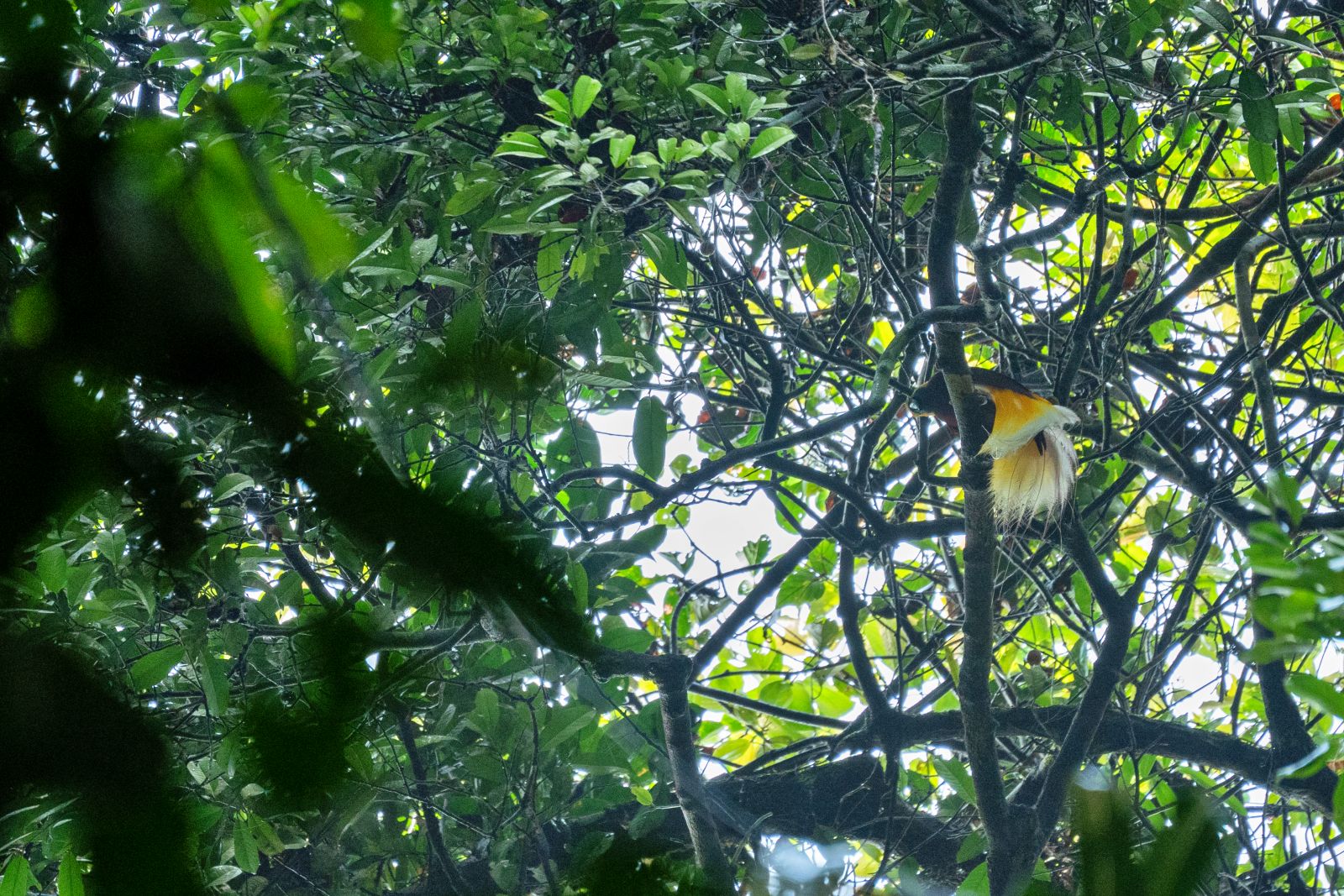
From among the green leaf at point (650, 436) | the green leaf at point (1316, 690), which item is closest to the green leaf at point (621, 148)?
the green leaf at point (650, 436)

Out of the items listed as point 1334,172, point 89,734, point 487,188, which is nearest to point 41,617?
point 487,188

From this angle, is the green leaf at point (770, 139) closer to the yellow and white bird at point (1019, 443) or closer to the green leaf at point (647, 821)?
the yellow and white bird at point (1019, 443)

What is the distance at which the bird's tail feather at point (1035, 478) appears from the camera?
210 cm

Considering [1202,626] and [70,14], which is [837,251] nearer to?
[1202,626]

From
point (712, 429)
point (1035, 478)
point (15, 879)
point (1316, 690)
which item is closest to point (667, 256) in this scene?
point (712, 429)

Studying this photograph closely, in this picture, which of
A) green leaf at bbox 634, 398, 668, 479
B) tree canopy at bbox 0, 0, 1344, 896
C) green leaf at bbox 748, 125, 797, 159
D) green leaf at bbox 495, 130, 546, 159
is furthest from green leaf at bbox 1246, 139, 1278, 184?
green leaf at bbox 495, 130, 546, 159

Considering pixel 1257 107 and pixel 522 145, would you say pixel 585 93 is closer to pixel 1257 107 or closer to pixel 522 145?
pixel 522 145

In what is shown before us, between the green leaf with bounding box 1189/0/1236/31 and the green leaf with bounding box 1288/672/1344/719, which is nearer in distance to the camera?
the green leaf with bounding box 1288/672/1344/719

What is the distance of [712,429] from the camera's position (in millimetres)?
2391

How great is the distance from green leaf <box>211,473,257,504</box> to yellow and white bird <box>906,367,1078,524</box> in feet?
4.01

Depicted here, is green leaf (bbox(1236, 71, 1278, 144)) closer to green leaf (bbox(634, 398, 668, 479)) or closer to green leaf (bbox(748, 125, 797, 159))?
green leaf (bbox(748, 125, 797, 159))

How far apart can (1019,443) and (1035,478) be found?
15 centimetres

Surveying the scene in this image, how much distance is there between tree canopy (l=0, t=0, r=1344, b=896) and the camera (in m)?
0.48

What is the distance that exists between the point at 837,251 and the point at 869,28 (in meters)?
0.54
